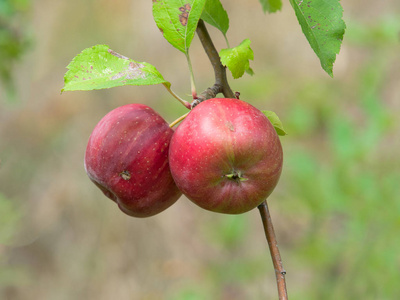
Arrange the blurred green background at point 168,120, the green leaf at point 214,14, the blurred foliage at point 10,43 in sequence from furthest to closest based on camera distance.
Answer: the blurred green background at point 168,120 → the blurred foliage at point 10,43 → the green leaf at point 214,14

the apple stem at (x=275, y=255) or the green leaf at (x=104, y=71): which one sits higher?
the green leaf at (x=104, y=71)

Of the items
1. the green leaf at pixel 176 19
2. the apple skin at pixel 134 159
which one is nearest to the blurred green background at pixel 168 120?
the apple skin at pixel 134 159

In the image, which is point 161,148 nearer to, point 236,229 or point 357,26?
point 357,26

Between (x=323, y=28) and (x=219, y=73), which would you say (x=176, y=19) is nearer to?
(x=219, y=73)

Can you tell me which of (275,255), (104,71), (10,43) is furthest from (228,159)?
(10,43)

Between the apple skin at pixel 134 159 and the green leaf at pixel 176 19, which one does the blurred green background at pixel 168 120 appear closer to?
the apple skin at pixel 134 159

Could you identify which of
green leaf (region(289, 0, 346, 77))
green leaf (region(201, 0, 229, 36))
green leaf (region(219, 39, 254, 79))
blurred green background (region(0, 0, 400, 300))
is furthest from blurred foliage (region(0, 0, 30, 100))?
green leaf (region(289, 0, 346, 77))

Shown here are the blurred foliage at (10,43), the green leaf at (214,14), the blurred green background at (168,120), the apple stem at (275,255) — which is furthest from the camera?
the blurred green background at (168,120)

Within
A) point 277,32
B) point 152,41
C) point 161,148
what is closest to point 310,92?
point 277,32

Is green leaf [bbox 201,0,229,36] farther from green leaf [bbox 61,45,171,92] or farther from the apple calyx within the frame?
the apple calyx
